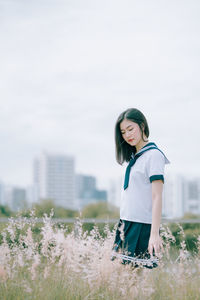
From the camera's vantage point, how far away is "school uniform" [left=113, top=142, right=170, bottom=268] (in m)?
2.77

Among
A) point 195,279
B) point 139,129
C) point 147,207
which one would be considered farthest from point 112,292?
point 139,129

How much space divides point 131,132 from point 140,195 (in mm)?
394

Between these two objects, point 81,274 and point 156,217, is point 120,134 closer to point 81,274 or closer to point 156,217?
point 156,217

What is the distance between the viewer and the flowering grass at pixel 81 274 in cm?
274

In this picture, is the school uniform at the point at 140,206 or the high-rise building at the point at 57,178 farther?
the high-rise building at the point at 57,178

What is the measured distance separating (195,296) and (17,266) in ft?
3.69

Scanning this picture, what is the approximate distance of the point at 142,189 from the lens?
2793 millimetres

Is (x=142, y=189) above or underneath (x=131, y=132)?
underneath

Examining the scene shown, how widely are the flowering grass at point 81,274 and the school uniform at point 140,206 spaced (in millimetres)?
130

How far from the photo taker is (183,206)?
410ft

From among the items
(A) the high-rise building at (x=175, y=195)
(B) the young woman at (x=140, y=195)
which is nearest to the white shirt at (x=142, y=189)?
(B) the young woman at (x=140, y=195)

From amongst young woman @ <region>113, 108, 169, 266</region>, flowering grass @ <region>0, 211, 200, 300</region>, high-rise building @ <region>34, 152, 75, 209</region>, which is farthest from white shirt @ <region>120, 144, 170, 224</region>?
high-rise building @ <region>34, 152, 75, 209</region>

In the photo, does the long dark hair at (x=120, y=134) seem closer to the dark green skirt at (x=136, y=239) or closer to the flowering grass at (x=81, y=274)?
the dark green skirt at (x=136, y=239)

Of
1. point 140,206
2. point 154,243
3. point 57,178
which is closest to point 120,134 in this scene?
point 140,206
